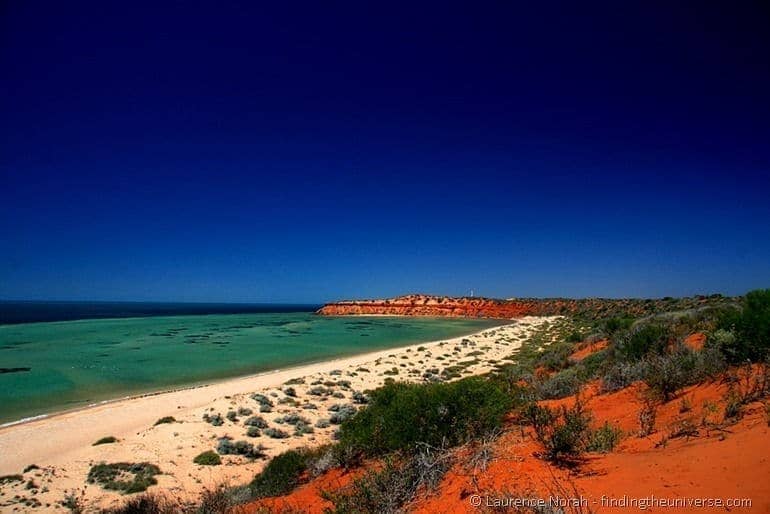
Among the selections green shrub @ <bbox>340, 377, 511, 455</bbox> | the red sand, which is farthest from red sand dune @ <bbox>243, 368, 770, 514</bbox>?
green shrub @ <bbox>340, 377, 511, 455</bbox>

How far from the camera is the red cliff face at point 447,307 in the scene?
9466cm

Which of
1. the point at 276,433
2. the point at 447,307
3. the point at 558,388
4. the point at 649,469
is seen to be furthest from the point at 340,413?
the point at 447,307

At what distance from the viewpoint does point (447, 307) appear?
10944 cm

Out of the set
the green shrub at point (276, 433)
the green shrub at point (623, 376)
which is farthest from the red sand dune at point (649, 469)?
the green shrub at point (276, 433)

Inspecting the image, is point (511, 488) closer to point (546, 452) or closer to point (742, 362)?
point (546, 452)

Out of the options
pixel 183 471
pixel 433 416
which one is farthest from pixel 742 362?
pixel 183 471

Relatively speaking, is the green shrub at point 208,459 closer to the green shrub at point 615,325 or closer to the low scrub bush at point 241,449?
the low scrub bush at point 241,449

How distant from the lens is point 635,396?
828cm

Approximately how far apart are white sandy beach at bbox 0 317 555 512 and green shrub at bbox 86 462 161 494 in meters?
0.21

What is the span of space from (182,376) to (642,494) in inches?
1047

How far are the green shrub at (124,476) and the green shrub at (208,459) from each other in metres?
1.05

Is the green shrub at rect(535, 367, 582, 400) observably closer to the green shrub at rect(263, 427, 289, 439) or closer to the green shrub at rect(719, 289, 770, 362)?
the green shrub at rect(719, 289, 770, 362)

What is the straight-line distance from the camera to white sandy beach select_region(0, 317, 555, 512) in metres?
9.95

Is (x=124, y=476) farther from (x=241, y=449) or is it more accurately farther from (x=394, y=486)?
(x=394, y=486)
